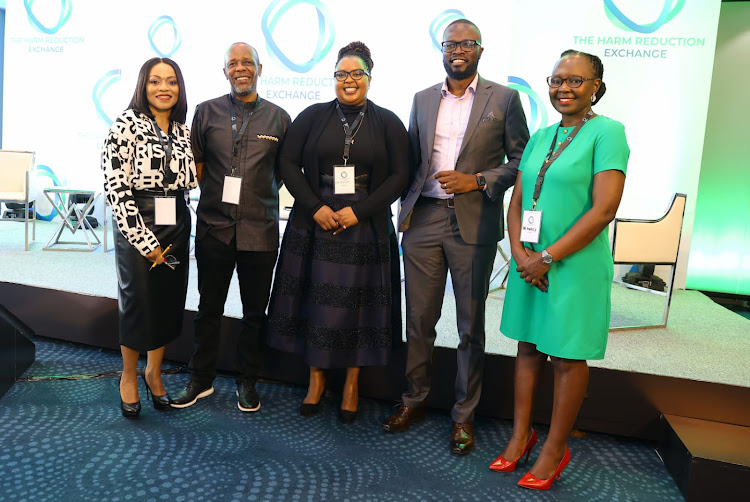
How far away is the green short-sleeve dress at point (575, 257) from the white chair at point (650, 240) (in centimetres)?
170

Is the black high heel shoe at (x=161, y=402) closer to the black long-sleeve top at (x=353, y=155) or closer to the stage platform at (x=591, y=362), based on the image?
the stage platform at (x=591, y=362)

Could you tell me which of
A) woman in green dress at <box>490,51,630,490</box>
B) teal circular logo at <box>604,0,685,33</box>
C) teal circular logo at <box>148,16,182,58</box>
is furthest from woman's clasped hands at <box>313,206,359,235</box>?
teal circular logo at <box>148,16,182,58</box>

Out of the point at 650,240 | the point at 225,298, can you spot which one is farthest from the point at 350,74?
the point at 650,240

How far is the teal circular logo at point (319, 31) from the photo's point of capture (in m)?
5.84

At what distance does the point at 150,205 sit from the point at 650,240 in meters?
A: 2.97

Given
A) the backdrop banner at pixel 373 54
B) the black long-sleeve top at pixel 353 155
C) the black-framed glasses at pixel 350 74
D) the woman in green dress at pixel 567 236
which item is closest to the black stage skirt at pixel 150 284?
the black long-sleeve top at pixel 353 155

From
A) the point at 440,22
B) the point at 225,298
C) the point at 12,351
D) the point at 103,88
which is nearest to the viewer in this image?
the point at 225,298

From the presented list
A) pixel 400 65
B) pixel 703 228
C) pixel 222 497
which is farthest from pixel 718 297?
pixel 222 497

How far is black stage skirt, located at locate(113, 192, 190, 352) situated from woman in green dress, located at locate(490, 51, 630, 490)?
1356 mm

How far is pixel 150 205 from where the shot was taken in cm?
220

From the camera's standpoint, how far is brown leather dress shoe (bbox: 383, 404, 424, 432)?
2.38 m

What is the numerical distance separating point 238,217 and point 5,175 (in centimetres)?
436

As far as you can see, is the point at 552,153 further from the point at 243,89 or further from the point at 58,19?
the point at 58,19

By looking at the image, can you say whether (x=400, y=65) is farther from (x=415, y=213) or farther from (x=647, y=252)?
(x=415, y=213)
